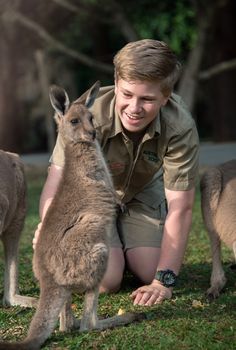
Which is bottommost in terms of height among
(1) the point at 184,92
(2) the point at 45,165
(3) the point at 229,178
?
(2) the point at 45,165

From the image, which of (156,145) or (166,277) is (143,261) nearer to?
(166,277)

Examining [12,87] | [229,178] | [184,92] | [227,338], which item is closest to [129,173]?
[229,178]

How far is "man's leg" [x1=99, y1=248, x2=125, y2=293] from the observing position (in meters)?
3.83

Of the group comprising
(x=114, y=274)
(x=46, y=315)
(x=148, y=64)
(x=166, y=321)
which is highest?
(x=148, y=64)

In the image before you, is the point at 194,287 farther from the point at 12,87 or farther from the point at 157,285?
the point at 12,87

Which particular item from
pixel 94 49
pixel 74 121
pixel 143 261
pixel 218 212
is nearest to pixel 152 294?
pixel 143 261

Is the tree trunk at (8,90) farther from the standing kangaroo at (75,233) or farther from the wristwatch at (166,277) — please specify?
the standing kangaroo at (75,233)

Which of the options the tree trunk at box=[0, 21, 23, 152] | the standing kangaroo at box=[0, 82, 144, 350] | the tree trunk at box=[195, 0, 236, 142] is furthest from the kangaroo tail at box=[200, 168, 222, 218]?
the tree trunk at box=[0, 21, 23, 152]

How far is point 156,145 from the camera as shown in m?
3.81

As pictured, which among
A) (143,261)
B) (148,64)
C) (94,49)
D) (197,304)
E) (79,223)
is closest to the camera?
(79,223)

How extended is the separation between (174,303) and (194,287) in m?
0.44

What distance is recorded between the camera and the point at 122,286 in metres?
4.08

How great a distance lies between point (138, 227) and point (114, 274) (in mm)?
429

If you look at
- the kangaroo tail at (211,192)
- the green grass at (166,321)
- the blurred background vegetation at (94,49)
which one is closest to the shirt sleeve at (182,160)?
the kangaroo tail at (211,192)
